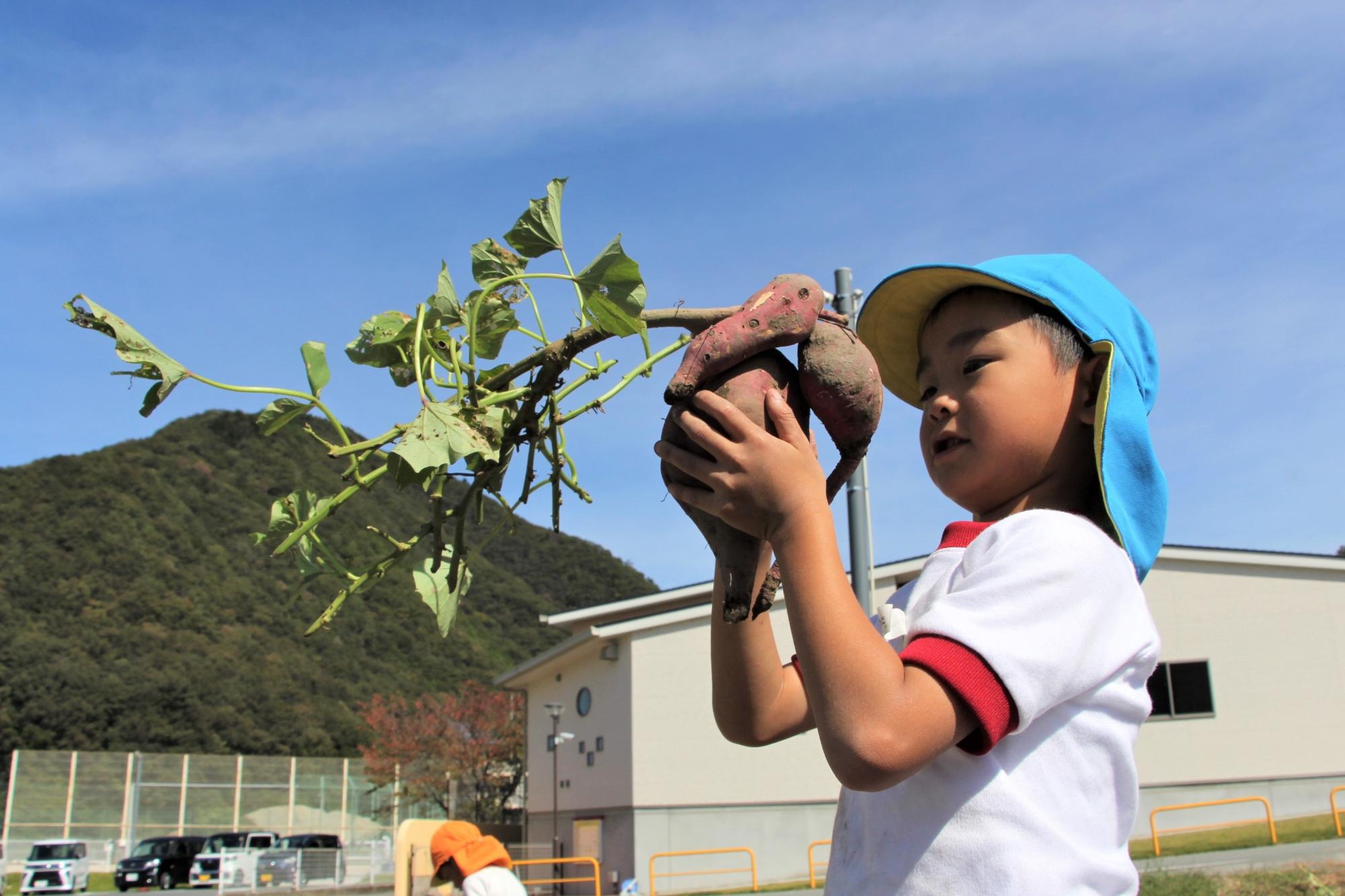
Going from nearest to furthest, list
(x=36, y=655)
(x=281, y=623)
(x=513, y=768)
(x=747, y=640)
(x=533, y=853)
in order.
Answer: (x=747, y=640), (x=533, y=853), (x=513, y=768), (x=36, y=655), (x=281, y=623)

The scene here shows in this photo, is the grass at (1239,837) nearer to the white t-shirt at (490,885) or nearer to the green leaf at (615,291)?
the white t-shirt at (490,885)

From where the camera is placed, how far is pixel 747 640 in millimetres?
1779

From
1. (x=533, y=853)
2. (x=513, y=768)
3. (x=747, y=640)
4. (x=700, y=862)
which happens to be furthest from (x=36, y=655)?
(x=747, y=640)

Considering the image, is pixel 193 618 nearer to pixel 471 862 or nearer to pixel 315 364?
pixel 471 862

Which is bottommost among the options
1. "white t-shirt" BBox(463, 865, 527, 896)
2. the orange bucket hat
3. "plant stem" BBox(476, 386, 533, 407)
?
"white t-shirt" BBox(463, 865, 527, 896)

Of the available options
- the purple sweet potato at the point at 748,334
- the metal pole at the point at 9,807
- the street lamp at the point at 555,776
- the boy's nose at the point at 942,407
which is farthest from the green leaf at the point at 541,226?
the metal pole at the point at 9,807

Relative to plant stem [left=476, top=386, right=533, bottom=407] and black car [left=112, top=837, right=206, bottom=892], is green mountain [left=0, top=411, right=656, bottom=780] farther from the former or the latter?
plant stem [left=476, top=386, right=533, bottom=407]

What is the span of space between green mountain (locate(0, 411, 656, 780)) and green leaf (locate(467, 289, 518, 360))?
162 ft

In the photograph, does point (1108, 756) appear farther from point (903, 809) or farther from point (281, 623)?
point (281, 623)

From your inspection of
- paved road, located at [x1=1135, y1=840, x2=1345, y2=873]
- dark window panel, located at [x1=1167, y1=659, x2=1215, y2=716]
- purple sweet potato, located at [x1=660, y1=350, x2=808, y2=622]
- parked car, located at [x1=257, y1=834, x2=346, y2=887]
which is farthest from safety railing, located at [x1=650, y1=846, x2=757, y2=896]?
purple sweet potato, located at [x1=660, y1=350, x2=808, y2=622]

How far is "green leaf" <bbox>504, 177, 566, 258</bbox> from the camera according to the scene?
1796mm

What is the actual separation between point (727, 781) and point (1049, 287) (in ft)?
65.9

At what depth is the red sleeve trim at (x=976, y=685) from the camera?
1258 millimetres

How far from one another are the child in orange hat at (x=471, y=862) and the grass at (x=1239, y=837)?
1217cm
